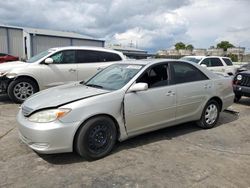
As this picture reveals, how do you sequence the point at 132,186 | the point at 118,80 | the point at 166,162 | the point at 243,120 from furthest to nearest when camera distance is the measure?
1. the point at 243,120
2. the point at 118,80
3. the point at 166,162
4. the point at 132,186

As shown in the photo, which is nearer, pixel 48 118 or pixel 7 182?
pixel 7 182

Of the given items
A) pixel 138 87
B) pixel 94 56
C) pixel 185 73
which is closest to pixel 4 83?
pixel 94 56

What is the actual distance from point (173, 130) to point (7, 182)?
3.30m

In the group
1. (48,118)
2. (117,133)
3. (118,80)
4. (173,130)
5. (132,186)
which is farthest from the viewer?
(173,130)

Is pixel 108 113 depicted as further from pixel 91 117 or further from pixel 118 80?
pixel 118 80

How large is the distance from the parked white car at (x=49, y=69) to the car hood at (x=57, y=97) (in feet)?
11.1

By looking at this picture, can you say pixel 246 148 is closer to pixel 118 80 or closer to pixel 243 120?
pixel 243 120

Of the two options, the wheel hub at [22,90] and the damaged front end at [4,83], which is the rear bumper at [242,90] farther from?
the damaged front end at [4,83]

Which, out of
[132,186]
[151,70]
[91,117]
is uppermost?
[151,70]

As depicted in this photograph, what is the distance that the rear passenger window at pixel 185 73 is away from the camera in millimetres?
5062

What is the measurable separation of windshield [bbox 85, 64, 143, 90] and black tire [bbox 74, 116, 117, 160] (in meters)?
0.69

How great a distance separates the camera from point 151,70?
15.6ft

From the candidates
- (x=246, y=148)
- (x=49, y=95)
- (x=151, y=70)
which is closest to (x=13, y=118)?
(x=49, y=95)

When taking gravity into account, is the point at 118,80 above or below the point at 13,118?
above
